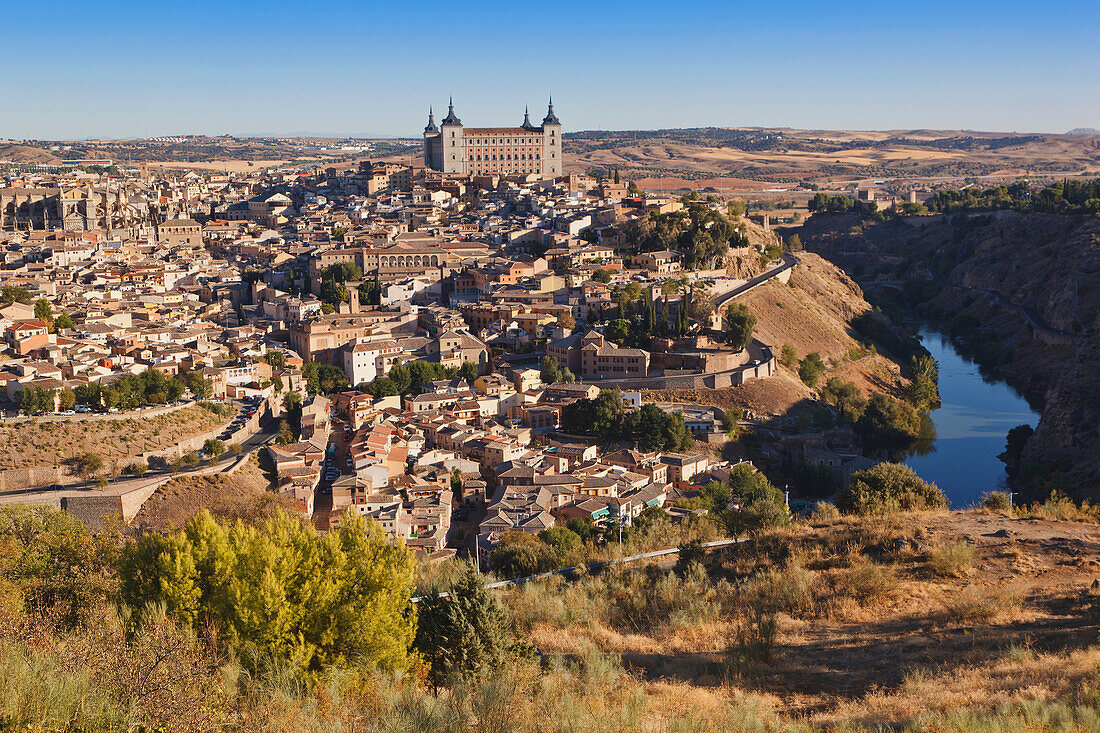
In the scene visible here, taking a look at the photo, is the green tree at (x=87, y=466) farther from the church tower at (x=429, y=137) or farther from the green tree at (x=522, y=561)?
the church tower at (x=429, y=137)

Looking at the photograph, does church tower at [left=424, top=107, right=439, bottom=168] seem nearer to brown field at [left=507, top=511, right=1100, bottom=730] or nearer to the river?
the river

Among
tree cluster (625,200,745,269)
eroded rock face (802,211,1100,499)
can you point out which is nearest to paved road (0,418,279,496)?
eroded rock face (802,211,1100,499)

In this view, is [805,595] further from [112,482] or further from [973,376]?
[973,376]

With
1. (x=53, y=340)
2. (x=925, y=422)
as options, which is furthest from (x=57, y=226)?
(x=925, y=422)

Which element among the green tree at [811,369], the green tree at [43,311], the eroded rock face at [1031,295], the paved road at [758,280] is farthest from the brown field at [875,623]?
the paved road at [758,280]

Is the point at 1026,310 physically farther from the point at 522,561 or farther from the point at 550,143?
the point at 522,561
